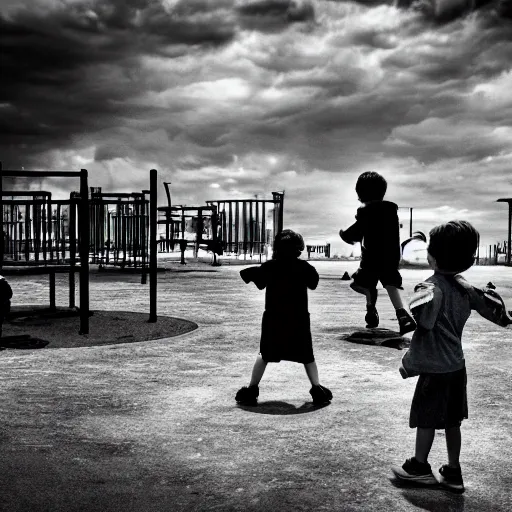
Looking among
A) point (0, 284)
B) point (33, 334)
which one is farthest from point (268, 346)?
point (33, 334)

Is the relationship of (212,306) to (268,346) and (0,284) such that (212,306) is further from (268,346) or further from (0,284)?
(268,346)

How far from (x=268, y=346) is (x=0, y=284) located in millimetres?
2739

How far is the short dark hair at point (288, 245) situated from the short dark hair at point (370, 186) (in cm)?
310

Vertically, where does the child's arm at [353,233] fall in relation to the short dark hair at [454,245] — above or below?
above

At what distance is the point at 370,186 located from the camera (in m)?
7.93

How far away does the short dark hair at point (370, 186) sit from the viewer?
7930mm

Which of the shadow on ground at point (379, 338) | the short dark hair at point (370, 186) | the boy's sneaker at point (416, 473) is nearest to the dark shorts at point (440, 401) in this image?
the boy's sneaker at point (416, 473)

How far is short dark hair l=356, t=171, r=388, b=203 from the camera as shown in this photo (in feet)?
26.0

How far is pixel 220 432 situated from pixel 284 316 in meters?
1.05

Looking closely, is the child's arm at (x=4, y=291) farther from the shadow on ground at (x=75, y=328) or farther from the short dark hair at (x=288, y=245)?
the short dark hair at (x=288, y=245)

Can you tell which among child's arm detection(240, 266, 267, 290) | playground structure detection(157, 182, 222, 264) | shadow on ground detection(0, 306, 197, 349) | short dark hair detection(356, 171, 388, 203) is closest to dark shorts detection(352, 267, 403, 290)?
short dark hair detection(356, 171, 388, 203)

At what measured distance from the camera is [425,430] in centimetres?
342

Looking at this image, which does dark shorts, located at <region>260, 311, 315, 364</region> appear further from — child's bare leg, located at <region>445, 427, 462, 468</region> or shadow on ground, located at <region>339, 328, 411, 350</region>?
shadow on ground, located at <region>339, 328, 411, 350</region>

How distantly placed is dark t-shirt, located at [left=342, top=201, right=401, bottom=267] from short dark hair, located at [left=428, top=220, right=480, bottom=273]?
4.40 m
